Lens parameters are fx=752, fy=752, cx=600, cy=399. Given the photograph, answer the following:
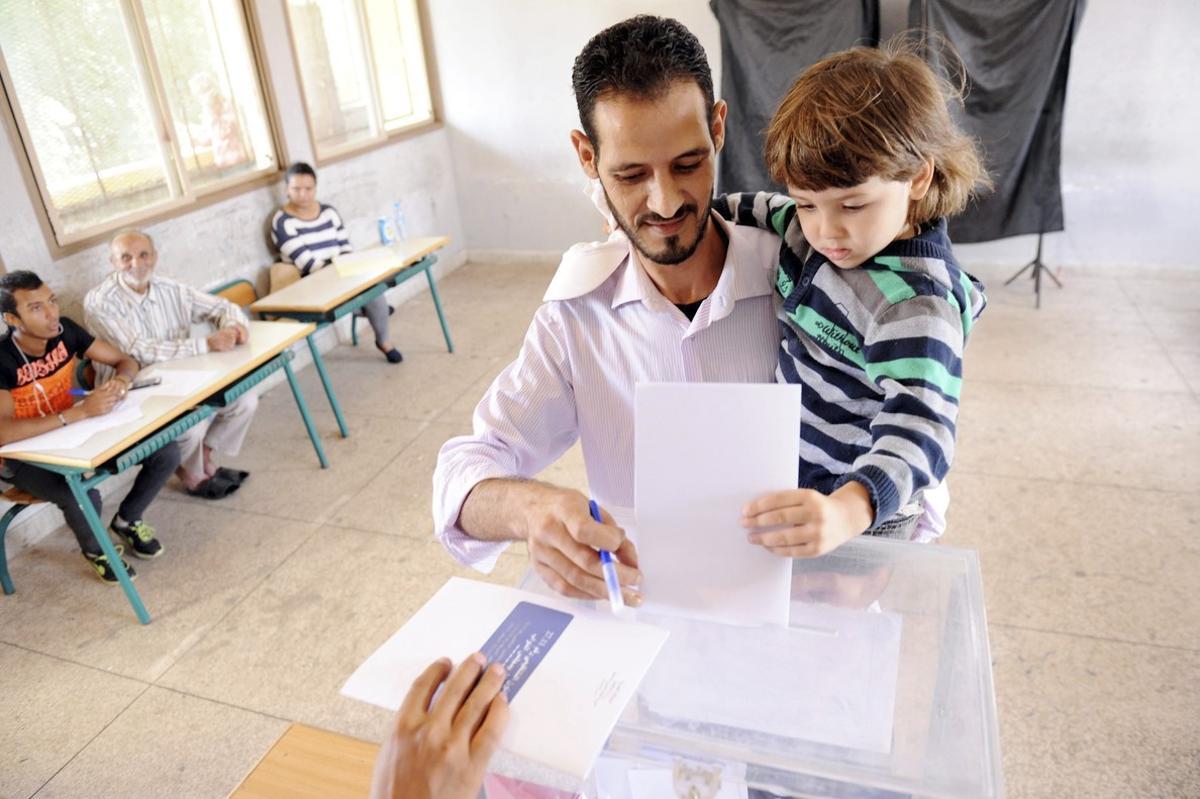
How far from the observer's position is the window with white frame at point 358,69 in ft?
15.9

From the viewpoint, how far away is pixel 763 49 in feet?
15.5

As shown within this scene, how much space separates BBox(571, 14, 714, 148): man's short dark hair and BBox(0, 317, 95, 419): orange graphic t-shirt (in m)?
2.65

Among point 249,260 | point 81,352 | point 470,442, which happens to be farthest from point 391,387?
point 470,442

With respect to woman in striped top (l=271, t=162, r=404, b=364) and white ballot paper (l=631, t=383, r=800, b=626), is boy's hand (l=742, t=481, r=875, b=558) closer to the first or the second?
white ballot paper (l=631, t=383, r=800, b=626)

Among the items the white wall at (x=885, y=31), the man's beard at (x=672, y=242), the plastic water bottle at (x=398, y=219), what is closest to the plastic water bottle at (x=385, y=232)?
the plastic water bottle at (x=398, y=219)

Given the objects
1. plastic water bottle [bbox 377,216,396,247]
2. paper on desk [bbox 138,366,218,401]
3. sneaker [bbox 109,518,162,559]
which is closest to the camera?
paper on desk [bbox 138,366,218,401]

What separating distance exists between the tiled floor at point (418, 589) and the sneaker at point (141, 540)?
0.18ft

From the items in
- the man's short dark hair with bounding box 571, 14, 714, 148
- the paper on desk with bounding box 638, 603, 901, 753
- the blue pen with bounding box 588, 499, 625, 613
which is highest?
the man's short dark hair with bounding box 571, 14, 714, 148

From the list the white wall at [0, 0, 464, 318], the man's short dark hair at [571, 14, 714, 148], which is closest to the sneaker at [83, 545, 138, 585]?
the white wall at [0, 0, 464, 318]

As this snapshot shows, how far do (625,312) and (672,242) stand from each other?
0.16 m

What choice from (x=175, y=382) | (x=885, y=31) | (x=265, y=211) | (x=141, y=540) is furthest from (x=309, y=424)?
(x=885, y=31)

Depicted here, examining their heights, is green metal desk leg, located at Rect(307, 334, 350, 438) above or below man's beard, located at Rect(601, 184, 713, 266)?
below

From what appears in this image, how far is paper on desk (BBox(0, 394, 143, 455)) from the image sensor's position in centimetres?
249

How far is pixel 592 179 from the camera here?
126 cm
